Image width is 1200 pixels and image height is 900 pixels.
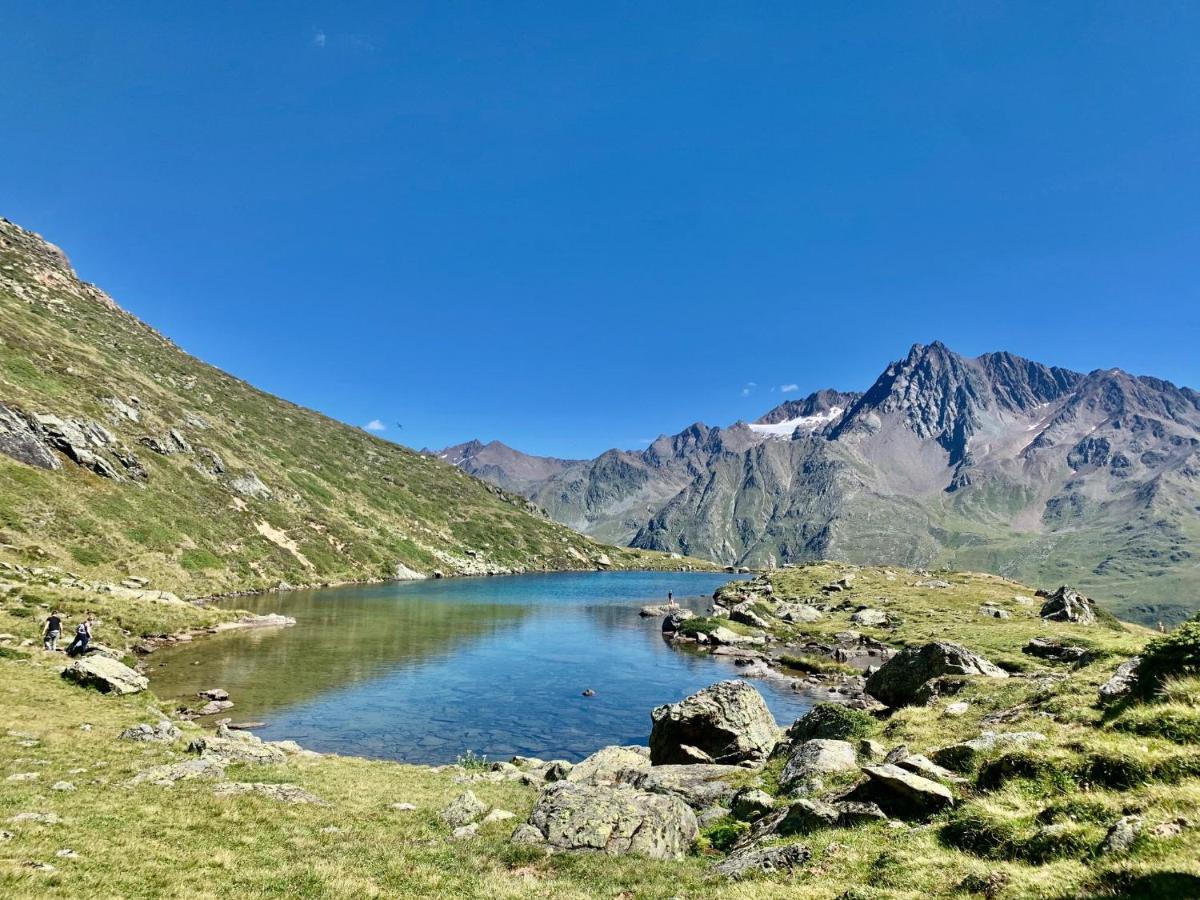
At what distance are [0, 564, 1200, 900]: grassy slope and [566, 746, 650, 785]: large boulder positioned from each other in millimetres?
2990

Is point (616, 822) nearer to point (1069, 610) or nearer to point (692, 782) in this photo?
point (692, 782)

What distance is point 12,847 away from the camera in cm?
1408

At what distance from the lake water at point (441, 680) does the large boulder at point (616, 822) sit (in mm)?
18665

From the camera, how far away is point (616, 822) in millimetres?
18641

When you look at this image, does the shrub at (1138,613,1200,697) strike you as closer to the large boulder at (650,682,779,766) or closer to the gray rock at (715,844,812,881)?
the gray rock at (715,844,812,881)

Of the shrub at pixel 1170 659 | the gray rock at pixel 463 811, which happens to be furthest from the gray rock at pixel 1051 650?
the gray rock at pixel 463 811

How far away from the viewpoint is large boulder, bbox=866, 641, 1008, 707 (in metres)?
33.1

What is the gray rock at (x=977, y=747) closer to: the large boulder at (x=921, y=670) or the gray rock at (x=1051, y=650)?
the large boulder at (x=921, y=670)

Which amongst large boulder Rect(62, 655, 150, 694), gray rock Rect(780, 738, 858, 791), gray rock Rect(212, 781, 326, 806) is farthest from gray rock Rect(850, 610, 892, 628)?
large boulder Rect(62, 655, 150, 694)

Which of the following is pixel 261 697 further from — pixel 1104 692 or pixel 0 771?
pixel 1104 692

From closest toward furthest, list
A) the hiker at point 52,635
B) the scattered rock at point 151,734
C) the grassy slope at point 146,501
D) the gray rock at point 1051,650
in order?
1. the scattered rock at point 151,734
2. the hiker at point 52,635
3. the gray rock at point 1051,650
4. the grassy slope at point 146,501

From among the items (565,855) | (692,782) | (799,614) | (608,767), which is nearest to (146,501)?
(799,614)

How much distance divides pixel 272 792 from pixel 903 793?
21825 mm

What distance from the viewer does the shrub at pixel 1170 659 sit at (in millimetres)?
16703
